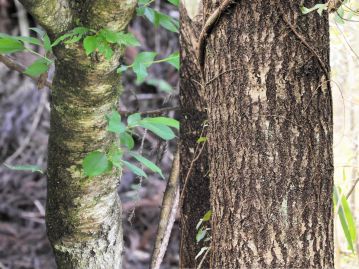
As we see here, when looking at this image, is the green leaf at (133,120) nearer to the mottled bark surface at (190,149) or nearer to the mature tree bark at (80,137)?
the mature tree bark at (80,137)

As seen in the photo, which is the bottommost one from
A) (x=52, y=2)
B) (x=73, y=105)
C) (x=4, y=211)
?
(x=4, y=211)

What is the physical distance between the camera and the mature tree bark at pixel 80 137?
1.39 meters

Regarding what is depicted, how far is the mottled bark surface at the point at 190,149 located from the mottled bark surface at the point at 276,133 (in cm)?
59

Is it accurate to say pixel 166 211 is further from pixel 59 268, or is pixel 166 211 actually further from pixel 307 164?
pixel 307 164

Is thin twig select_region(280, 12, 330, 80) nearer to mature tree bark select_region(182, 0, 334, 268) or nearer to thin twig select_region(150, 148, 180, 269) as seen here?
mature tree bark select_region(182, 0, 334, 268)

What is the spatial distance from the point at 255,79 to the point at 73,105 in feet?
1.71

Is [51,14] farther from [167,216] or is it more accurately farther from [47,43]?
[167,216]

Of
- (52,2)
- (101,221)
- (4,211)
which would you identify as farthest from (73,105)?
(4,211)

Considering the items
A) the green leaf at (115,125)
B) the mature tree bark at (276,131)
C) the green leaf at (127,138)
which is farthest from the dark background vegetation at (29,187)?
the mature tree bark at (276,131)

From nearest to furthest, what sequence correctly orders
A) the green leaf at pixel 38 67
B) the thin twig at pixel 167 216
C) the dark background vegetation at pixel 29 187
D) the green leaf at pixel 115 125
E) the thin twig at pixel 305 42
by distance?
the thin twig at pixel 305 42, the green leaf at pixel 115 125, the green leaf at pixel 38 67, the thin twig at pixel 167 216, the dark background vegetation at pixel 29 187

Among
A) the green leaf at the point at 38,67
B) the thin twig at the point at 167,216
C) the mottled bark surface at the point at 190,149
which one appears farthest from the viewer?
the thin twig at the point at 167,216

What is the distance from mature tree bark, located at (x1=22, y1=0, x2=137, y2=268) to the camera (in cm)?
139

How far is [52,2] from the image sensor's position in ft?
4.47

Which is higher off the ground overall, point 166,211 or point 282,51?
point 282,51
